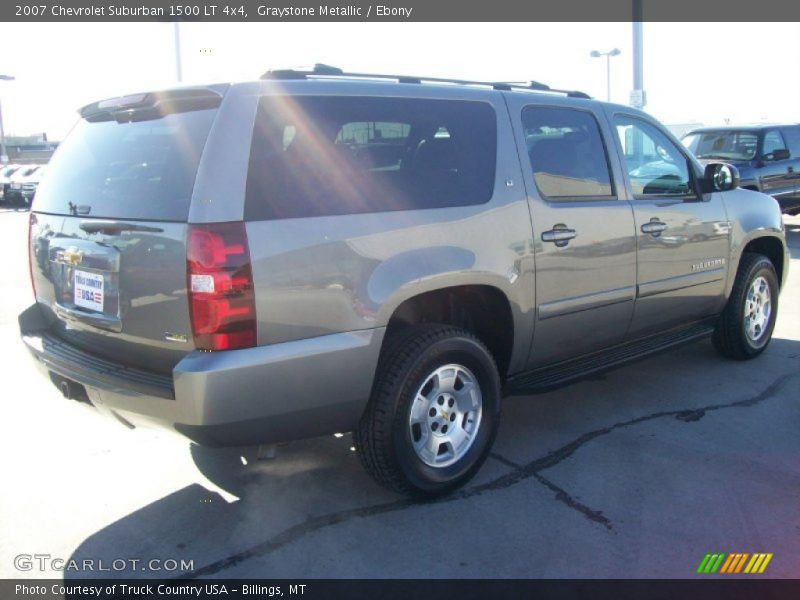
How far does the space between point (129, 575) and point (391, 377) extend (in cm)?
137

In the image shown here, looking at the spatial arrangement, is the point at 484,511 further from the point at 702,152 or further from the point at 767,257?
the point at 702,152

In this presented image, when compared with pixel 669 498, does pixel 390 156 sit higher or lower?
higher

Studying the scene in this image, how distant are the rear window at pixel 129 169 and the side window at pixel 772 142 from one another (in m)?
11.6

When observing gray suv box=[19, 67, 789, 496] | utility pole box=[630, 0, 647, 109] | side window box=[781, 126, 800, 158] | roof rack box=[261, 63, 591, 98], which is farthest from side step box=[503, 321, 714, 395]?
utility pole box=[630, 0, 647, 109]

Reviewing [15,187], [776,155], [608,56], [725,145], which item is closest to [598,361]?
[725,145]

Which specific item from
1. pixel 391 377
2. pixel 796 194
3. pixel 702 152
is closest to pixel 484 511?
pixel 391 377

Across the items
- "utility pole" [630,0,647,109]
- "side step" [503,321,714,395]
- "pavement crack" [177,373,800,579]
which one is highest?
"utility pole" [630,0,647,109]

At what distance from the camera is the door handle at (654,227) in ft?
15.4

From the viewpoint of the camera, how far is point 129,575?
3.11 m

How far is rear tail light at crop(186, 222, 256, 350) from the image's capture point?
2910mm

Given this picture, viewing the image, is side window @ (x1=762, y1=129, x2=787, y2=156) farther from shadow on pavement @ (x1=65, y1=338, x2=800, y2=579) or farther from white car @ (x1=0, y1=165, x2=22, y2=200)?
white car @ (x1=0, y1=165, x2=22, y2=200)

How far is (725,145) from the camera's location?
12727mm

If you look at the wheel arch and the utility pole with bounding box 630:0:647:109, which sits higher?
the utility pole with bounding box 630:0:647:109

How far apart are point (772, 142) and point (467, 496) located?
11299 millimetres
